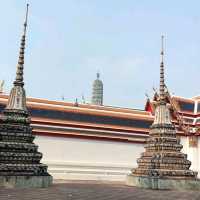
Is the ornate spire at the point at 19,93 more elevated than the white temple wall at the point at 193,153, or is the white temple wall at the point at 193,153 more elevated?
the ornate spire at the point at 19,93

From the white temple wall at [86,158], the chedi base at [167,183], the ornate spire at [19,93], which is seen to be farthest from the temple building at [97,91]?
the ornate spire at [19,93]

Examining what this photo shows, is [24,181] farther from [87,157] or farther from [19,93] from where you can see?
[87,157]

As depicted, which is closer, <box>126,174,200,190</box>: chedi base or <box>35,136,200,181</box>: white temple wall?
<box>126,174,200,190</box>: chedi base

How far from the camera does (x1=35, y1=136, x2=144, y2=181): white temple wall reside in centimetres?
2309

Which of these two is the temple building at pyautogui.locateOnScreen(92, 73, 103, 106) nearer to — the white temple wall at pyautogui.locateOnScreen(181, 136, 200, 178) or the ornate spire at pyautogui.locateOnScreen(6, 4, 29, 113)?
the white temple wall at pyautogui.locateOnScreen(181, 136, 200, 178)

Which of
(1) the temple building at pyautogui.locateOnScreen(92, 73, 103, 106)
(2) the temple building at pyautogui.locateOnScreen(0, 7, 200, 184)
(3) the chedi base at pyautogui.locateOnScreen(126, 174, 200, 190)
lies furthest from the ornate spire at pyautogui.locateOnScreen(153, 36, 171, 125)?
(1) the temple building at pyautogui.locateOnScreen(92, 73, 103, 106)

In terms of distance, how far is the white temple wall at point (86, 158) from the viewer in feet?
75.8

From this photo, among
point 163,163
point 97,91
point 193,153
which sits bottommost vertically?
point 163,163

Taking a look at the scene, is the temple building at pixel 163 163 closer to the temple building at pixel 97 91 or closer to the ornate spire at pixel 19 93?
the ornate spire at pixel 19 93

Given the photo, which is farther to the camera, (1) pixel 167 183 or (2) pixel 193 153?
(2) pixel 193 153

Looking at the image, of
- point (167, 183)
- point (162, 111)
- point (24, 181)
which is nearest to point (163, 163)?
point (167, 183)

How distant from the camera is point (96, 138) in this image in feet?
80.6

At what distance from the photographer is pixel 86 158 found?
24.1 m

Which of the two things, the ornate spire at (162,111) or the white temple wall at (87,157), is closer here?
the ornate spire at (162,111)
